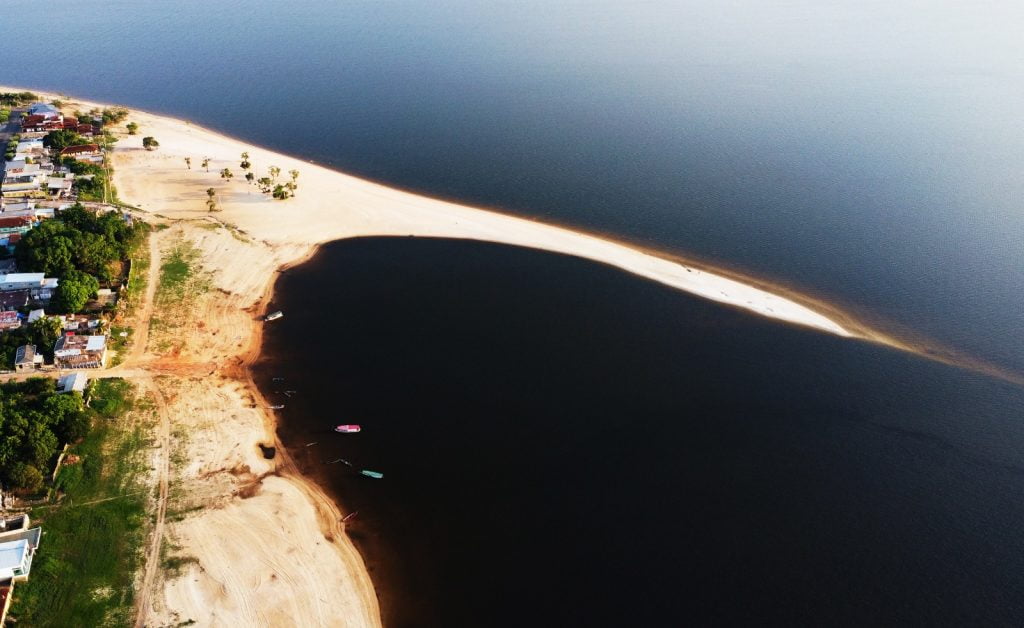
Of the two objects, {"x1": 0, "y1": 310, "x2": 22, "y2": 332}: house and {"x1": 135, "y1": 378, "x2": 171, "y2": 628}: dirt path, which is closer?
{"x1": 135, "y1": 378, "x2": 171, "y2": 628}: dirt path

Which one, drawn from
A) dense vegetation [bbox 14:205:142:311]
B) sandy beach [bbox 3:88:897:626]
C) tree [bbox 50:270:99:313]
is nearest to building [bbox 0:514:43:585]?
sandy beach [bbox 3:88:897:626]

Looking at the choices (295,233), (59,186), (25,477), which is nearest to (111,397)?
(25,477)

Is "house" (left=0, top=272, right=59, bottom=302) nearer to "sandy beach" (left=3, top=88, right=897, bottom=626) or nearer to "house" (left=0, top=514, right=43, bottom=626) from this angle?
"sandy beach" (left=3, top=88, right=897, bottom=626)

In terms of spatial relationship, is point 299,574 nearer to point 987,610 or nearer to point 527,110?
point 987,610

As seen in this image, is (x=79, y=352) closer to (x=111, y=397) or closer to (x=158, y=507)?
(x=111, y=397)

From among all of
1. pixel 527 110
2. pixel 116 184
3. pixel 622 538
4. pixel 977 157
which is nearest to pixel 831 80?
pixel 977 157

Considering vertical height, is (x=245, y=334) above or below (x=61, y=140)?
below
